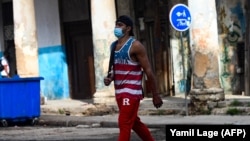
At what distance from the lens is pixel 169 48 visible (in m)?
20.8

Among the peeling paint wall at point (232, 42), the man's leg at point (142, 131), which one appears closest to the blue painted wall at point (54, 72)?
the peeling paint wall at point (232, 42)

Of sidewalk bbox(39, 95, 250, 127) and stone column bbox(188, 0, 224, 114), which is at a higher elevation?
stone column bbox(188, 0, 224, 114)

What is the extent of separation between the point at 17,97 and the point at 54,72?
26.7 feet

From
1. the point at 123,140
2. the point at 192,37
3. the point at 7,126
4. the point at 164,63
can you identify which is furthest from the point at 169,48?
the point at 123,140

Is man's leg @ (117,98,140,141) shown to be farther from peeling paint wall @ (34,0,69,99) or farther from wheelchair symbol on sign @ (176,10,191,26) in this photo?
peeling paint wall @ (34,0,69,99)

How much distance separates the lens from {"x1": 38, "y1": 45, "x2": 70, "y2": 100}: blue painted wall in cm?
2408

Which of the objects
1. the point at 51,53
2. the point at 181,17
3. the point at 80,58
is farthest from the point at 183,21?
the point at 51,53

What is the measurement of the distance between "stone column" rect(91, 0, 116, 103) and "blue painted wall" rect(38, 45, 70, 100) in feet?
17.8

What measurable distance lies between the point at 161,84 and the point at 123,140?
13185mm

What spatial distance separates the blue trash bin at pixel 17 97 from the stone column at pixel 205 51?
4.04 meters

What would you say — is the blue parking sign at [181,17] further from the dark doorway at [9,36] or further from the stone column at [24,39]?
the dark doorway at [9,36]

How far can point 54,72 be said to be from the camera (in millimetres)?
24234

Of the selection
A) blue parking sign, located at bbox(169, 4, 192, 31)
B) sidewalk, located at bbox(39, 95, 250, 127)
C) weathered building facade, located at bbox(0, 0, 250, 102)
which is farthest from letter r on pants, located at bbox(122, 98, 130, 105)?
weathered building facade, located at bbox(0, 0, 250, 102)

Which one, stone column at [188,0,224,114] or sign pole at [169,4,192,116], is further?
stone column at [188,0,224,114]
